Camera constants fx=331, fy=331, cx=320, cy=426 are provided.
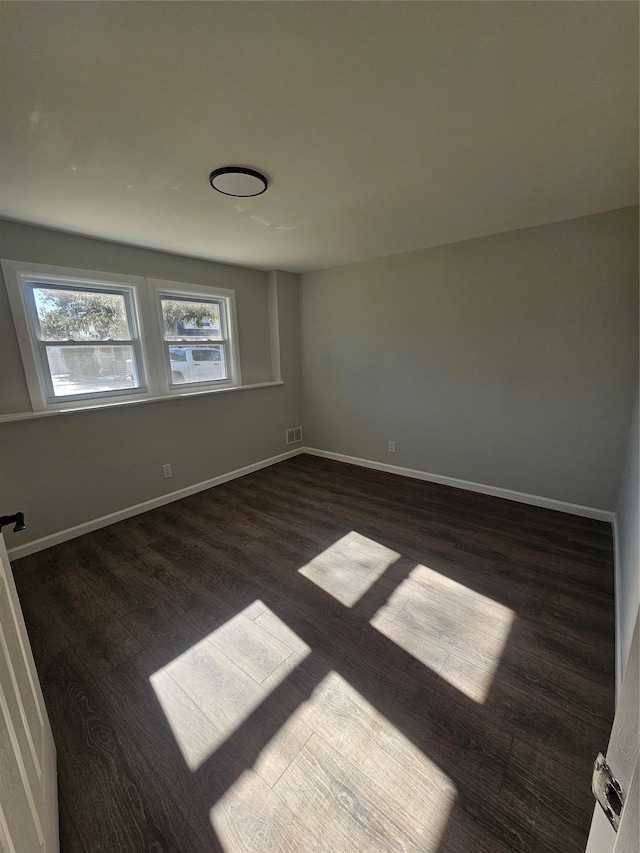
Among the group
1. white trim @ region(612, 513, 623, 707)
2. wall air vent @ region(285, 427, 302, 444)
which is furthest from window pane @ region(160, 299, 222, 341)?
white trim @ region(612, 513, 623, 707)

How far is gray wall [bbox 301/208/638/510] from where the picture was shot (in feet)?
8.37

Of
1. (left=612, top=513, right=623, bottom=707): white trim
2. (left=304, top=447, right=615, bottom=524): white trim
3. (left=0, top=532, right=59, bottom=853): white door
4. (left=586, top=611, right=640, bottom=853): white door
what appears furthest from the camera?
(left=304, top=447, right=615, bottom=524): white trim

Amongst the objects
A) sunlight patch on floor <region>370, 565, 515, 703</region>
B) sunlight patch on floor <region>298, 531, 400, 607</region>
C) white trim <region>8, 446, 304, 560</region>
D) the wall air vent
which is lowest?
sunlight patch on floor <region>370, 565, 515, 703</region>

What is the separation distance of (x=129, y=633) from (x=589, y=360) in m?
3.69

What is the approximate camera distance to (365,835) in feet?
3.40

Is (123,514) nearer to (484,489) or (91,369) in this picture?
(91,369)

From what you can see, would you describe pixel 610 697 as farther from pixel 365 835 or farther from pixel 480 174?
pixel 480 174

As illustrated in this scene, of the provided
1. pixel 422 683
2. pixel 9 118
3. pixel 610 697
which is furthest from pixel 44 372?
pixel 610 697

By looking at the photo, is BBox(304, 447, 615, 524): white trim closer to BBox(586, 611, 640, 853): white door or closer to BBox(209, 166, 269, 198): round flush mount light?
BBox(586, 611, 640, 853): white door

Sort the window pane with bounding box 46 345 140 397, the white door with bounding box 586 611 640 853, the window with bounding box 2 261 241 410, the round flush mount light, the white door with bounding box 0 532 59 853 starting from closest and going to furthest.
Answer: the white door with bounding box 586 611 640 853, the white door with bounding box 0 532 59 853, the round flush mount light, the window with bounding box 2 261 241 410, the window pane with bounding box 46 345 140 397

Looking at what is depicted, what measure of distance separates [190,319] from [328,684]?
11.0 feet

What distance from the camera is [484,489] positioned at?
3326 mm

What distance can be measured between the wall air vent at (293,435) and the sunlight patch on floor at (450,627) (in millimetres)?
2763

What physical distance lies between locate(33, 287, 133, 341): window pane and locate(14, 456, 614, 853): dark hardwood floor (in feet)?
5.51
